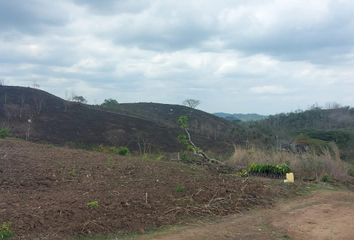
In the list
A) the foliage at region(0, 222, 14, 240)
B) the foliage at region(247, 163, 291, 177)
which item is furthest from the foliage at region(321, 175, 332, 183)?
the foliage at region(0, 222, 14, 240)

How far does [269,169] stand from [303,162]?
1.51 metres

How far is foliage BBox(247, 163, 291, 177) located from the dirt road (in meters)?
2.80

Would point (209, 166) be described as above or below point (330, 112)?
below

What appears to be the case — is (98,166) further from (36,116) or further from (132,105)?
(132,105)

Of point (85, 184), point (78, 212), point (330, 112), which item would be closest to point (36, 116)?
point (85, 184)

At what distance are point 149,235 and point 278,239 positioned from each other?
183 centimetres

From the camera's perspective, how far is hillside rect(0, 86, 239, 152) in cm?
2602

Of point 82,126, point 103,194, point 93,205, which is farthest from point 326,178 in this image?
point 82,126

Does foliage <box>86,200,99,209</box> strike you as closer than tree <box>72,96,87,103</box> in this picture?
Yes

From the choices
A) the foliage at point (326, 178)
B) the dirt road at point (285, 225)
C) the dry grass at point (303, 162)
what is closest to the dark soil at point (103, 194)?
the dirt road at point (285, 225)

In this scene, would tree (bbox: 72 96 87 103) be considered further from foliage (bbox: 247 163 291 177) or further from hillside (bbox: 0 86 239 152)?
foliage (bbox: 247 163 291 177)

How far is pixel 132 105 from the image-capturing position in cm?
4781

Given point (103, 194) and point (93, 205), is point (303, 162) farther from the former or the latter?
point (93, 205)

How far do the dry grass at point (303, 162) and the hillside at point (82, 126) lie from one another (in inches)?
384
